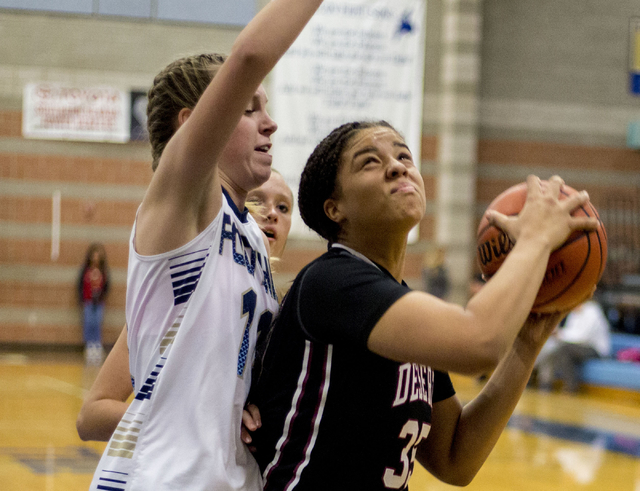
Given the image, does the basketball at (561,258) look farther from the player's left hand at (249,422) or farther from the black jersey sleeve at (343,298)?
the player's left hand at (249,422)

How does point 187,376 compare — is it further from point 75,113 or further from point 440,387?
point 75,113

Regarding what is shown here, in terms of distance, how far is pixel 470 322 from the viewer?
1169mm

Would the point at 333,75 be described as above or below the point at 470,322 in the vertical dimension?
above

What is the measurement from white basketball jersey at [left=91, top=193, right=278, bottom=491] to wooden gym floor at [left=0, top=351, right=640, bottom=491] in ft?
11.2

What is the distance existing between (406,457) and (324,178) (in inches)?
20.7

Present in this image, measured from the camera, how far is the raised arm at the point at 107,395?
5.50 ft

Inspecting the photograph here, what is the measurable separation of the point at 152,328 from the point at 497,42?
42.6 ft

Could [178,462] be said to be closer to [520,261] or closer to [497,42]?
[520,261]

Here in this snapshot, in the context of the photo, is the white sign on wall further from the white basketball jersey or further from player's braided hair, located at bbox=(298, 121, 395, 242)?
the white basketball jersey

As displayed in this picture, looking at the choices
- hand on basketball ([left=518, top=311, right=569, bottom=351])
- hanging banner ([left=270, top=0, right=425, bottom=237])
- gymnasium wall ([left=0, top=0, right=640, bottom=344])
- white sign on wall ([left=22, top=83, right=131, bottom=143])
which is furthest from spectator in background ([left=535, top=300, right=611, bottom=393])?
hand on basketball ([left=518, top=311, right=569, bottom=351])

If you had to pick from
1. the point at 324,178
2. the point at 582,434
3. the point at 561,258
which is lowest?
the point at 582,434

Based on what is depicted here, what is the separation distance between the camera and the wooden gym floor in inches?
190

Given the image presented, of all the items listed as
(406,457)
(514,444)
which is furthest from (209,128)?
(514,444)

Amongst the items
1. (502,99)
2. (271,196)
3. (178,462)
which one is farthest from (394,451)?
(502,99)
